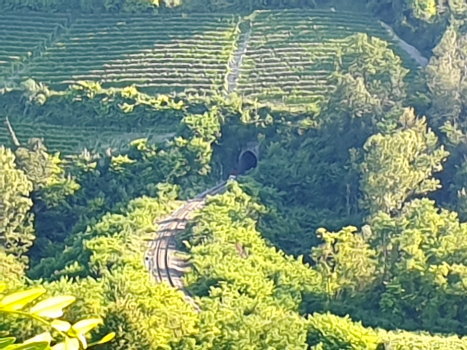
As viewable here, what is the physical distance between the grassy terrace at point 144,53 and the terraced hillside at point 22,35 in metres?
0.41

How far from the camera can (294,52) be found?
2400 cm

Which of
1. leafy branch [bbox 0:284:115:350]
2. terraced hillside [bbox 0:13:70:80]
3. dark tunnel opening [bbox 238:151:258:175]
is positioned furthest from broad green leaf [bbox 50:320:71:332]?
terraced hillside [bbox 0:13:70:80]

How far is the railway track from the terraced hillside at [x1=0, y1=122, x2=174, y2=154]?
315 centimetres

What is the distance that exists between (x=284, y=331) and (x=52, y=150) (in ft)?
36.9

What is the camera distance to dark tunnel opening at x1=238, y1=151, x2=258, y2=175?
21922mm

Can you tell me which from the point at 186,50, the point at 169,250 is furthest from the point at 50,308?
the point at 186,50

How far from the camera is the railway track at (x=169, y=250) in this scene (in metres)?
15.9

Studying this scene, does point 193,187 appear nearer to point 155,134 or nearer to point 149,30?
point 155,134

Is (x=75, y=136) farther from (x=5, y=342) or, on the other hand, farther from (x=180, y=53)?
(x=5, y=342)

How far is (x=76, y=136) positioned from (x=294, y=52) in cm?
685

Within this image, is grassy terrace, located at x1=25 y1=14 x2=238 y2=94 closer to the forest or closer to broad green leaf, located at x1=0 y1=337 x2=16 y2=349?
the forest

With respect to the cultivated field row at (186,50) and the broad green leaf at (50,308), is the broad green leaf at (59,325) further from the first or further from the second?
the cultivated field row at (186,50)

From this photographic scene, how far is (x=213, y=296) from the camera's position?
14398 mm

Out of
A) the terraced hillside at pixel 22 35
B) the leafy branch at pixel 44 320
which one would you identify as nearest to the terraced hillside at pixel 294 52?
the terraced hillside at pixel 22 35
